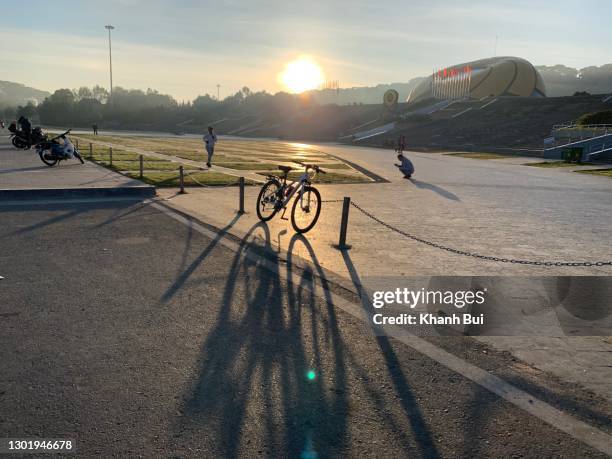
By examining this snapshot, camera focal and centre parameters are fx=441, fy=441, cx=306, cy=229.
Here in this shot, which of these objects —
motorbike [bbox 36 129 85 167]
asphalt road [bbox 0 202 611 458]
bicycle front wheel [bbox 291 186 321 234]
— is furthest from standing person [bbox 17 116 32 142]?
asphalt road [bbox 0 202 611 458]

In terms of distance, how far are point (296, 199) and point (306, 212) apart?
1.18 ft

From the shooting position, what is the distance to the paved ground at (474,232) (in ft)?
13.8

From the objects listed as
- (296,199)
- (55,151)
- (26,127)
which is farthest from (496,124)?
(296,199)

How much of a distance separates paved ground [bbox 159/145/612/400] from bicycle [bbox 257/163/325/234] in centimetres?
23

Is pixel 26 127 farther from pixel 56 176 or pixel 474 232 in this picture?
pixel 474 232

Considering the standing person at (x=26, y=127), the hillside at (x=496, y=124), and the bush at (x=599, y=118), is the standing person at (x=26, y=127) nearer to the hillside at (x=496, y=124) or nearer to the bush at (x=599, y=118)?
the hillside at (x=496, y=124)

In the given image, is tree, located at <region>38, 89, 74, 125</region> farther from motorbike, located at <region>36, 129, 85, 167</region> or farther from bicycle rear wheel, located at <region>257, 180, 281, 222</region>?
bicycle rear wheel, located at <region>257, 180, 281, 222</region>

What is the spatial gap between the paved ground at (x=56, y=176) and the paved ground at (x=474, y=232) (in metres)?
2.16

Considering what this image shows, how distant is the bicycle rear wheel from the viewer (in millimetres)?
8797

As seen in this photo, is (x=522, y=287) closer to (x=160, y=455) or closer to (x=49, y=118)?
(x=160, y=455)

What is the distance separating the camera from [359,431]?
2914 mm

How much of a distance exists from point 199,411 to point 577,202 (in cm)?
1363

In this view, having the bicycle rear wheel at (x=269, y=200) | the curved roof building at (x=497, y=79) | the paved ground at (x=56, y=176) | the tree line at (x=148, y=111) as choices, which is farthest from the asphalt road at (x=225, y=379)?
the tree line at (x=148, y=111)

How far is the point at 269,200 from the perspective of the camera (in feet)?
29.0
